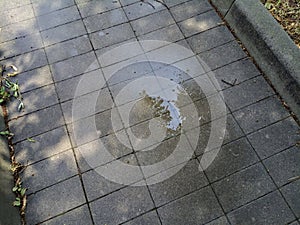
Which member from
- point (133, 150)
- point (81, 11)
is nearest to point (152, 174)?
point (133, 150)

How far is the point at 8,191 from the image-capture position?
3.05 meters

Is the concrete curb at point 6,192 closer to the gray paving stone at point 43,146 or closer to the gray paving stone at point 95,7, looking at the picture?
the gray paving stone at point 43,146

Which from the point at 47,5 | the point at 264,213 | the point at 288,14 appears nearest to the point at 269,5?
the point at 288,14

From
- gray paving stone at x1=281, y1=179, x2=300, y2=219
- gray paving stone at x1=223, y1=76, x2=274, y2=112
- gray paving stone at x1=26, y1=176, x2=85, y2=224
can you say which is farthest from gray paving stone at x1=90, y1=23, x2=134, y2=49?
gray paving stone at x1=281, y1=179, x2=300, y2=219

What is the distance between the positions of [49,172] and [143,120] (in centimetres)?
119

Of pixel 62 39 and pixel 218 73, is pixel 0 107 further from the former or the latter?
pixel 218 73

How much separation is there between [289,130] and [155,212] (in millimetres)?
1791

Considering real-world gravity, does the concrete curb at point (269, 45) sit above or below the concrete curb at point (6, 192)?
above

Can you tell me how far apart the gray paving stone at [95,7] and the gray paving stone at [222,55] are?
5.05ft

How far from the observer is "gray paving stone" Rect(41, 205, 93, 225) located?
299cm

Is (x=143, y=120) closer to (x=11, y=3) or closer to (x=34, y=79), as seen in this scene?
(x=34, y=79)

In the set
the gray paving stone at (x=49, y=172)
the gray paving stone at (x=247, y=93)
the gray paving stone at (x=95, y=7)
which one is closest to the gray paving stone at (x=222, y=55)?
the gray paving stone at (x=247, y=93)

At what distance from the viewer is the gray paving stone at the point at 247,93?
11.8 feet

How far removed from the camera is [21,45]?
4.08m
